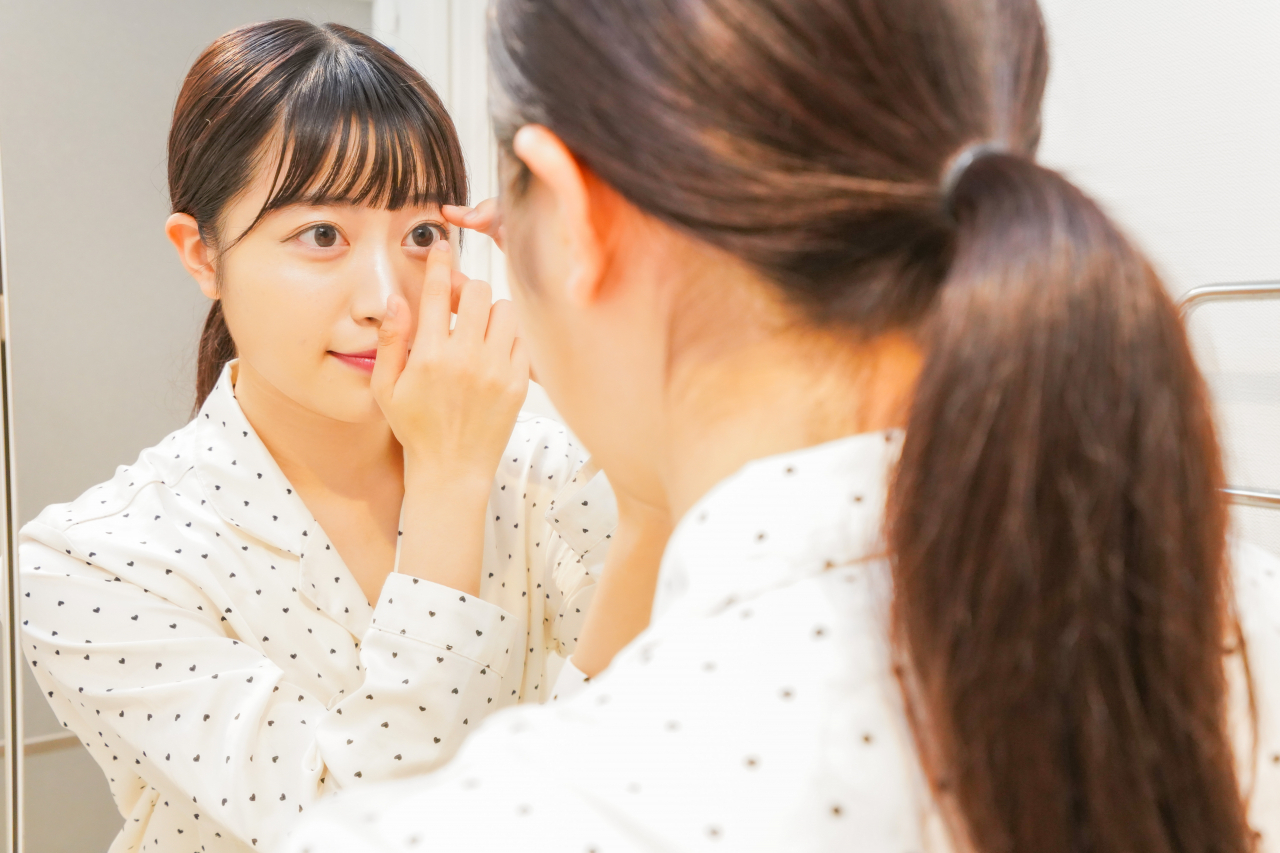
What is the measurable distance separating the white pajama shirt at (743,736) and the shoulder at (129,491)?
55 cm

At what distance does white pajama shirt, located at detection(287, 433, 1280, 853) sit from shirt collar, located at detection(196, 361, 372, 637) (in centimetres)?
54

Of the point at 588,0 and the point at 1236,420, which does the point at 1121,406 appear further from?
the point at 1236,420

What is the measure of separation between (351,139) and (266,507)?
0.33 m

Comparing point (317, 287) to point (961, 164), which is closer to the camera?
point (961, 164)

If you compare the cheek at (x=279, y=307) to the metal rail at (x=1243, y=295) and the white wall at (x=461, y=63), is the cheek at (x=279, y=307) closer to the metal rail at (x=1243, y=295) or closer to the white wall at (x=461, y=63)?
the white wall at (x=461, y=63)

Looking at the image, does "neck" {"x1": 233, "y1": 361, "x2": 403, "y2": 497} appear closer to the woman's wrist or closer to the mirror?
the mirror

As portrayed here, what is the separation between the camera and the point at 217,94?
2.62 ft

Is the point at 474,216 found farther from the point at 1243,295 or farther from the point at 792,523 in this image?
the point at 1243,295

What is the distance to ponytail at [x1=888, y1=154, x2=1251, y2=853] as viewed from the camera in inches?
12.2

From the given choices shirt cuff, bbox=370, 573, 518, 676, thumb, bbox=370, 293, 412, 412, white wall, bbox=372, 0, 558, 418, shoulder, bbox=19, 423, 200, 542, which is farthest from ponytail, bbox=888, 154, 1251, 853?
white wall, bbox=372, 0, 558, 418

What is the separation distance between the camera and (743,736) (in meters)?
0.31

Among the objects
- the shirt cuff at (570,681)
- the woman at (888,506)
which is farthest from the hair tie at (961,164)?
the shirt cuff at (570,681)

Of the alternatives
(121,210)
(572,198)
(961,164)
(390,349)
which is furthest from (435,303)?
(961,164)

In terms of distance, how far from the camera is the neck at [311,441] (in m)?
0.90
